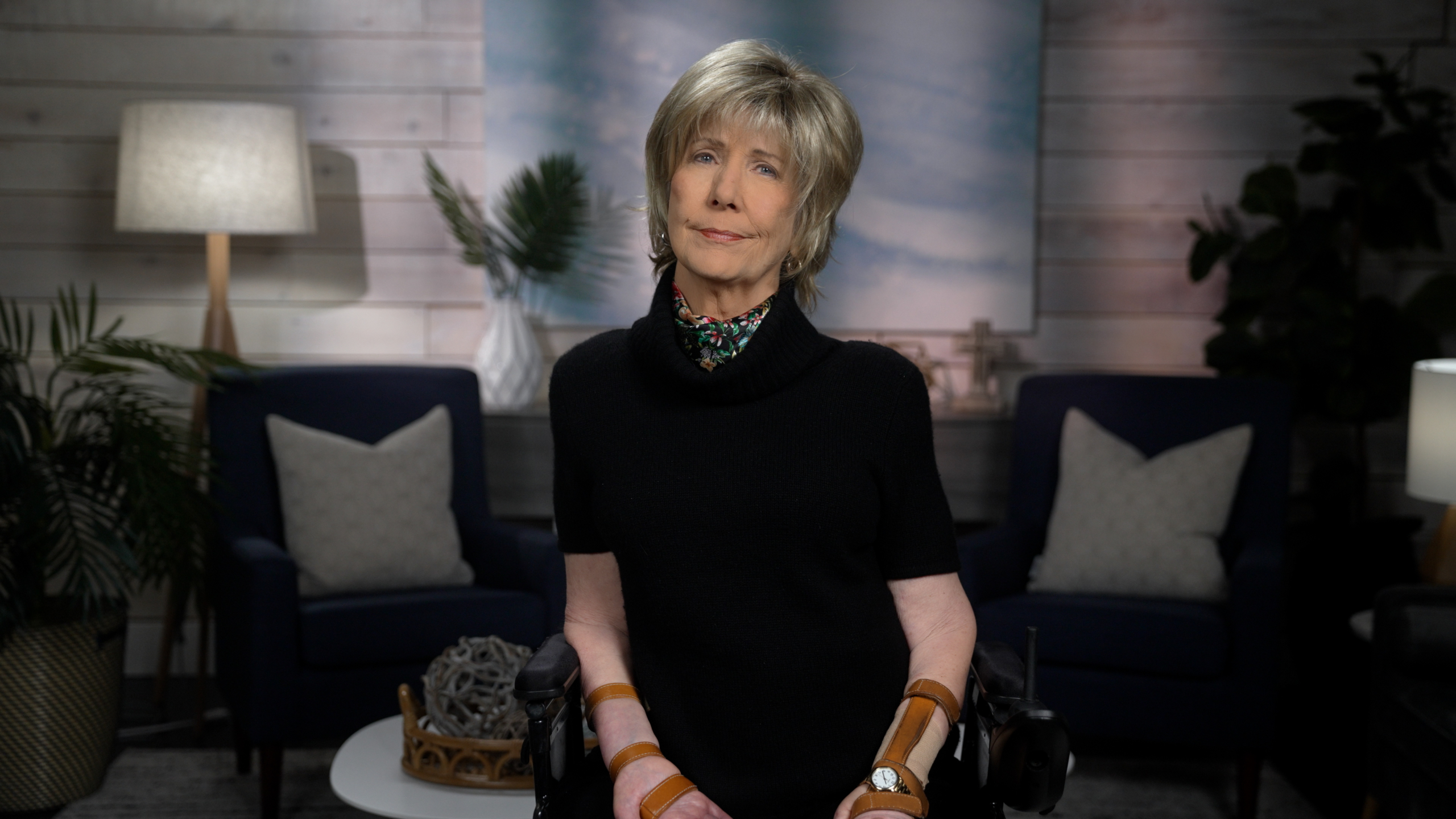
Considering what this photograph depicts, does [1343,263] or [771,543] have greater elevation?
[1343,263]

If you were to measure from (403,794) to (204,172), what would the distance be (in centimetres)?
179

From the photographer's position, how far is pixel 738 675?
1297 mm

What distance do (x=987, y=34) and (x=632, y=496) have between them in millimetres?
2616

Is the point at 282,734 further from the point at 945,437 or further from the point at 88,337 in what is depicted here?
the point at 945,437

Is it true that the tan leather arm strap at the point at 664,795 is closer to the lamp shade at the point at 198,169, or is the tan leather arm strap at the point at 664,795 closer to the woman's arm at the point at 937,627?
the woman's arm at the point at 937,627

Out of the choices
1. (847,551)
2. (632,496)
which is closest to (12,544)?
(632,496)

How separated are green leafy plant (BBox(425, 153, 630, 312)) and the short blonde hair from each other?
6.78 ft

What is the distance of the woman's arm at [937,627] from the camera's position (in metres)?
1.33

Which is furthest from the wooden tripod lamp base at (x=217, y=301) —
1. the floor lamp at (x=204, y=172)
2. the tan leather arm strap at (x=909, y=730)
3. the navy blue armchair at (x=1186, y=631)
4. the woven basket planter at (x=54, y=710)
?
the tan leather arm strap at (x=909, y=730)

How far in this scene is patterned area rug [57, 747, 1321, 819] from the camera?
8.54 feet

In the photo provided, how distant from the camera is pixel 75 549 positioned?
7.95 feet

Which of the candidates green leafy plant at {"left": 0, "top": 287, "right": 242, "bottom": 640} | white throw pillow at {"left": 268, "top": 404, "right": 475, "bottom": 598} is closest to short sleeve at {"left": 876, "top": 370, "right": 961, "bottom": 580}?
white throw pillow at {"left": 268, "top": 404, "right": 475, "bottom": 598}

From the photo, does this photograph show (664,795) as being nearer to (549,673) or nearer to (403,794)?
(549,673)

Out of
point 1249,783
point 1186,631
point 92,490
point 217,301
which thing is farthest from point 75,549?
point 1249,783
